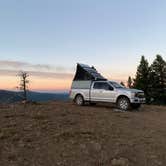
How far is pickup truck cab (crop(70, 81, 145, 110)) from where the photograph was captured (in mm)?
18766

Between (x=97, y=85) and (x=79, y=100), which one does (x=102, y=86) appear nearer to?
(x=97, y=85)

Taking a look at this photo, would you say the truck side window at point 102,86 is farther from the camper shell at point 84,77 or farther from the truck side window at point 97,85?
the camper shell at point 84,77

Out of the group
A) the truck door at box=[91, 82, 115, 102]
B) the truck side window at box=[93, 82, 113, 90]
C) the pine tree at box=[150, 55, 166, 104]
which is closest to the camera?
the truck door at box=[91, 82, 115, 102]

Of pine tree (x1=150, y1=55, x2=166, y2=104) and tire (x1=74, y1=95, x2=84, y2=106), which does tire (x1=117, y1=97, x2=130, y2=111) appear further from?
pine tree (x1=150, y1=55, x2=166, y2=104)

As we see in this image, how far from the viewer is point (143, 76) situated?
54.3 meters

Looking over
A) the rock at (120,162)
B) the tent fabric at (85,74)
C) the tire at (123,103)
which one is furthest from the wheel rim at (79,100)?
the rock at (120,162)

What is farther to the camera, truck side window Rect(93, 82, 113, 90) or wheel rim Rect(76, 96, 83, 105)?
wheel rim Rect(76, 96, 83, 105)

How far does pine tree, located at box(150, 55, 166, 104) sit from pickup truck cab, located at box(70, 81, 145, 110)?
3367 cm

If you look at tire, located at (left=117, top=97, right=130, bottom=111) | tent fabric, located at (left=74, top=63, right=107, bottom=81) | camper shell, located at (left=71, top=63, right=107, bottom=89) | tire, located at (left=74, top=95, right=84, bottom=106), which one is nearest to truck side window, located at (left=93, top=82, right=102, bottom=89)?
camper shell, located at (left=71, top=63, right=107, bottom=89)

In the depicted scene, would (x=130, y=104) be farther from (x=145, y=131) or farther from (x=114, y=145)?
(x=114, y=145)

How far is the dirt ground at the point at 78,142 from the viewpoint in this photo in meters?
7.71

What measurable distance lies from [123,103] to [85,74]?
409cm

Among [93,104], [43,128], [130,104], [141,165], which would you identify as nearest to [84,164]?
[141,165]

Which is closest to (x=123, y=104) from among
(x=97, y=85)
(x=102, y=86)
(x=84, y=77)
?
(x=102, y=86)
